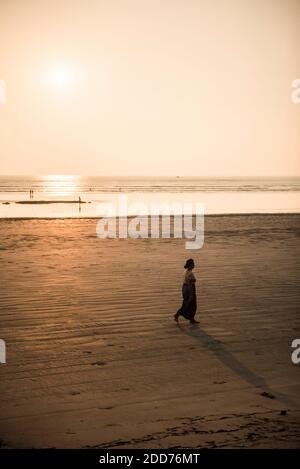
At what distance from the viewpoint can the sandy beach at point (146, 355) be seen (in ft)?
20.2

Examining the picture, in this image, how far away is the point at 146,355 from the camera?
28.3ft

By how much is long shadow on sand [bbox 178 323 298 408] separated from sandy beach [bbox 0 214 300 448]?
0.02 metres

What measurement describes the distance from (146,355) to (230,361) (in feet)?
4.35

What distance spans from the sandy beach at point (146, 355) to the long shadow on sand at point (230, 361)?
0.6 inches

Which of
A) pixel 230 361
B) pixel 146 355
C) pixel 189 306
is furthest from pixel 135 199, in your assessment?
pixel 230 361

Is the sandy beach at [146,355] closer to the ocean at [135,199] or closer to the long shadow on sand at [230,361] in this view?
the long shadow on sand at [230,361]

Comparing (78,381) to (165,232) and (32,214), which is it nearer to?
(165,232)

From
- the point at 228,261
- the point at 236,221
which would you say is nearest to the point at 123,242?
the point at 228,261

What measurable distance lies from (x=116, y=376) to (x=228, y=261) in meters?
10.4

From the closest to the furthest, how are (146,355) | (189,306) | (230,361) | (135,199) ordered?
(230,361) → (146,355) → (189,306) → (135,199)

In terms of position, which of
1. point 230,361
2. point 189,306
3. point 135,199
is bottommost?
point 230,361

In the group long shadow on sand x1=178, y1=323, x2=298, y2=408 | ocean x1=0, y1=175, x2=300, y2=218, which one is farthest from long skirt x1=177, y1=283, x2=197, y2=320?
ocean x1=0, y1=175, x2=300, y2=218

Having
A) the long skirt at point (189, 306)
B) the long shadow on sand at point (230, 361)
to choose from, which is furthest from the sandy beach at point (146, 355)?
the long skirt at point (189, 306)

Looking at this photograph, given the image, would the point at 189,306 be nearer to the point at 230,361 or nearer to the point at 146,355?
the point at 146,355
